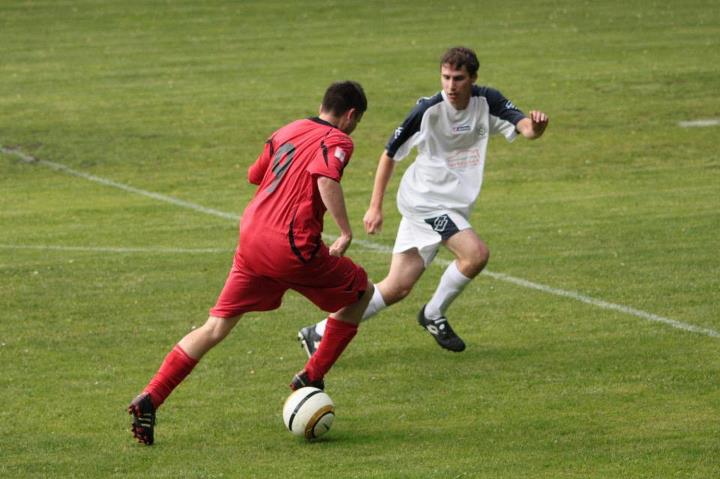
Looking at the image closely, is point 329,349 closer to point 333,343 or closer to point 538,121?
point 333,343

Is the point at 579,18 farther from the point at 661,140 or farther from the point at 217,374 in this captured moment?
the point at 217,374

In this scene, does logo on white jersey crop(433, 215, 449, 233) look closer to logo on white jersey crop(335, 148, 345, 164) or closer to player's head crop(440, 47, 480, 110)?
player's head crop(440, 47, 480, 110)

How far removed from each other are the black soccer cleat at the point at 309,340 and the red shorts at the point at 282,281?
4.68 ft

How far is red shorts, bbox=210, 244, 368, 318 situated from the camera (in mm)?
7982

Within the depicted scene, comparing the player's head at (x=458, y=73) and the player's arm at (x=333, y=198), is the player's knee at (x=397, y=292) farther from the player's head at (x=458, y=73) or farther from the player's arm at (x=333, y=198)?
the player's arm at (x=333, y=198)

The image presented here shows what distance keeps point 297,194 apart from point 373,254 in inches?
233

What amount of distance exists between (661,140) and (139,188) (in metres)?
7.63

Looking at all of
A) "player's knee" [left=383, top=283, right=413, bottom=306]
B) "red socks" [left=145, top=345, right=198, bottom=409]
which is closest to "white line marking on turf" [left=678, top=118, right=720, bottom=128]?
"player's knee" [left=383, top=283, right=413, bottom=306]

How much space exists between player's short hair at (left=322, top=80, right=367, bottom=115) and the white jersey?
189 centimetres

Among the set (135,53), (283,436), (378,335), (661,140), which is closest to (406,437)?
(283,436)

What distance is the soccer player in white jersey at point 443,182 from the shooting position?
1004 centimetres

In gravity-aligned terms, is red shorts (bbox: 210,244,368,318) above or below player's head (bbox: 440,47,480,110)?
below

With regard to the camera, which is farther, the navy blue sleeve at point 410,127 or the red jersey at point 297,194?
the navy blue sleeve at point 410,127

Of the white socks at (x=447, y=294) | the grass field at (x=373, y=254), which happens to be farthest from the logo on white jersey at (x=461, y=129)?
the grass field at (x=373, y=254)
